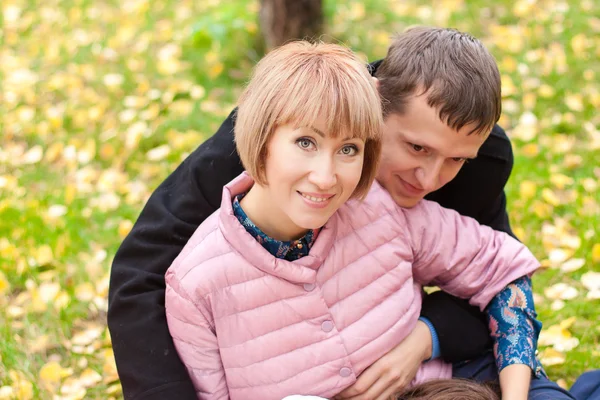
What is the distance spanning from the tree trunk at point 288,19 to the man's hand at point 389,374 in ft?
8.56

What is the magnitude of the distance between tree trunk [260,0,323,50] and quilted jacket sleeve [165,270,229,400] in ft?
8.88

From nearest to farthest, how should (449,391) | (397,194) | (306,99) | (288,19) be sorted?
1. (306,99)
2. (449,391)
3. (397,194)
4. (288,19)

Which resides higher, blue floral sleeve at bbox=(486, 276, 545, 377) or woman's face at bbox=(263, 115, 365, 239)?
woman's face at bbox=(263, 115, 365, 239)

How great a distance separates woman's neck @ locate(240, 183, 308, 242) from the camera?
1859 mm

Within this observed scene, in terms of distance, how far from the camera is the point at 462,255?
6.82ft

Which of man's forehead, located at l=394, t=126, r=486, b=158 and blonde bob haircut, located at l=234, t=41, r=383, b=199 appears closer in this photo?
blonde bob haircut, located at l=234, t=41, r=383, b=199

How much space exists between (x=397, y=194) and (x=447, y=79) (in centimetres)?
33

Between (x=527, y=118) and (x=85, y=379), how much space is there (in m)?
2.56

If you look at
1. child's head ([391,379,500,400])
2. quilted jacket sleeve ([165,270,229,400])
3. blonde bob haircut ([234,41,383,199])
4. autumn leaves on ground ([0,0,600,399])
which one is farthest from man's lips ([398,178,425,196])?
autumn leaves on ground ([0,0,600,399])

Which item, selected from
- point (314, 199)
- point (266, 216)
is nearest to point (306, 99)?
point (314, 199)

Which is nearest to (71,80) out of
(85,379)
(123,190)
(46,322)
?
(123,190)

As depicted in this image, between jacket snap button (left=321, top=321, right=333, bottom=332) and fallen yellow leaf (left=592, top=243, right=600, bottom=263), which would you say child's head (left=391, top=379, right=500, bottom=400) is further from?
fallen yellow leaf (left=592, top=243, right=600, bottom=263)

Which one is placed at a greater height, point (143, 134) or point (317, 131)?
point (317, 131)

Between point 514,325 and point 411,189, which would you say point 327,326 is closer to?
point 411,189
